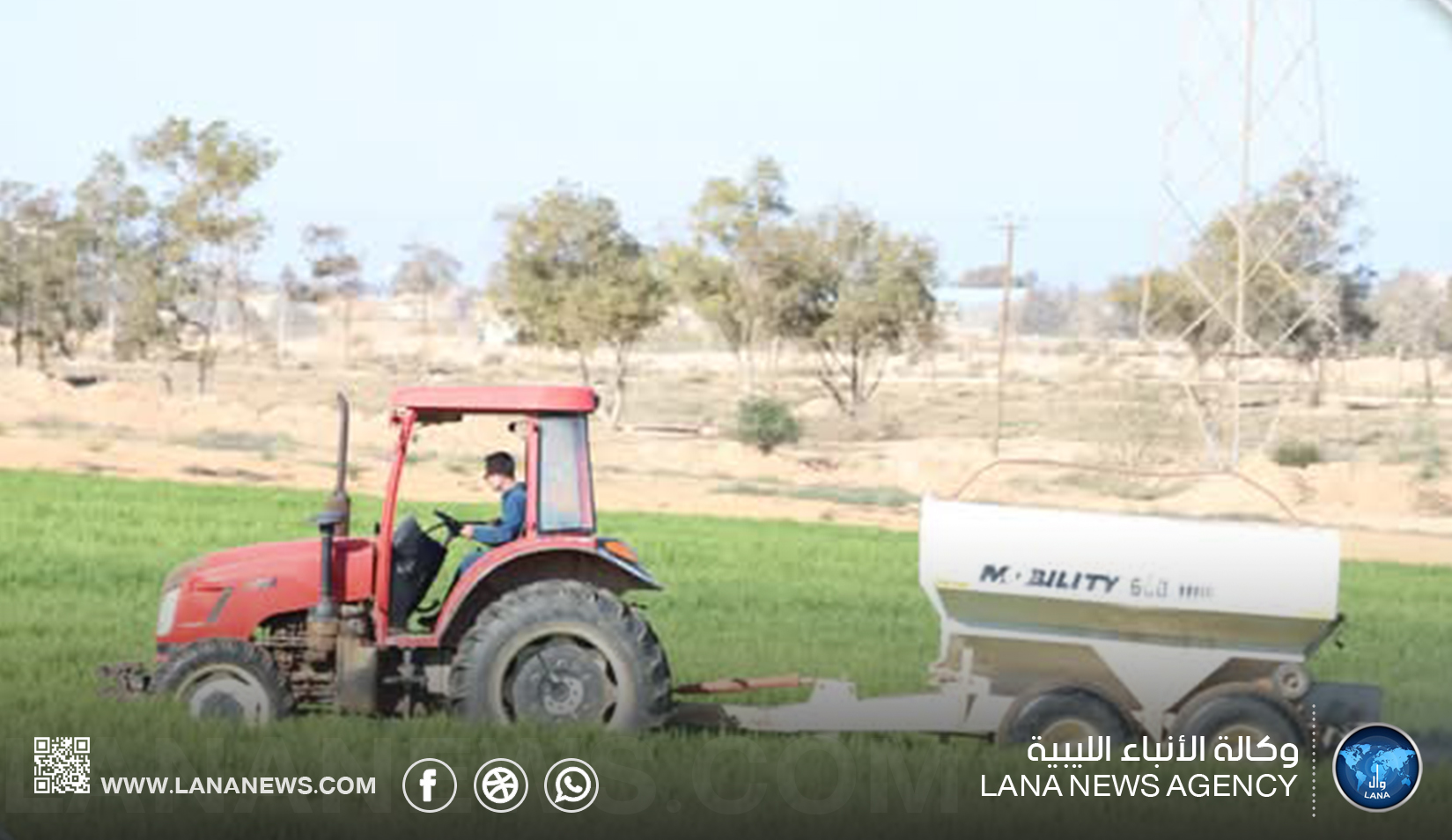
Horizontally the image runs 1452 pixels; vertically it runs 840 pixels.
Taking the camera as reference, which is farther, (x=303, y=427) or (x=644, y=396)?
(x=644, y=396)

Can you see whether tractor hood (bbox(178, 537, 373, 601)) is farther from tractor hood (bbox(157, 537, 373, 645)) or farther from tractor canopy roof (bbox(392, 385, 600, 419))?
tractor canopy roof (bbox(392, 385, 600, 419))

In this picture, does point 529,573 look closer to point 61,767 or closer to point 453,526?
point 453,526

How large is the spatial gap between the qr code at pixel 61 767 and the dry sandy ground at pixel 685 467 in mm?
17136

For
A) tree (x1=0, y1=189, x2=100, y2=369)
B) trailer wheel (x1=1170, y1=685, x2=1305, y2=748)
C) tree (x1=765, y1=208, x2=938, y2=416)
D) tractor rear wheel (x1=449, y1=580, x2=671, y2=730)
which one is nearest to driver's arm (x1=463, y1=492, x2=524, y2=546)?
tractor rear wheel (x1=449, y1=580, x2=671, y2=730)

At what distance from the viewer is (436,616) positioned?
8.84 meters

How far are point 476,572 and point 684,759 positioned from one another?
1.12 meters

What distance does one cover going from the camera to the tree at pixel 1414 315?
48562 millimetres

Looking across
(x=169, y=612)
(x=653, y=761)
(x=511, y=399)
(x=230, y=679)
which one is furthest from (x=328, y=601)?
(x=653, y=761)

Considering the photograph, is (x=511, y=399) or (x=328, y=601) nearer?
(x=511, y=399)

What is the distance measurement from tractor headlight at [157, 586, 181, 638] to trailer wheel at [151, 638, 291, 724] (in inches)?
9.6

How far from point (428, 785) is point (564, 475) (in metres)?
1.51

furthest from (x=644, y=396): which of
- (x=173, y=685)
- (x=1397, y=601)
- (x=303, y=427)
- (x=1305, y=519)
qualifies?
(x=173, y=685)

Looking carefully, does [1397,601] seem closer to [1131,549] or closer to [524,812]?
[1131,549]

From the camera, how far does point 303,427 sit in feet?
124
